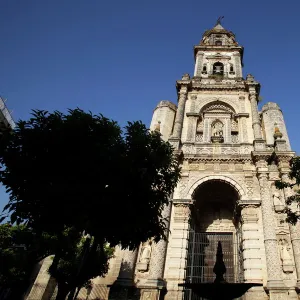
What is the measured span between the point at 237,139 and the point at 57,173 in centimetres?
1396

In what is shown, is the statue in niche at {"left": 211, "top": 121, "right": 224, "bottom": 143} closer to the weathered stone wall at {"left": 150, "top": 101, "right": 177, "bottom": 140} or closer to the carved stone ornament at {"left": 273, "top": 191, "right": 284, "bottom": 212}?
the weathered stone wall at {"left": 150, "top": 101, "right": 177, "bottom": 140}

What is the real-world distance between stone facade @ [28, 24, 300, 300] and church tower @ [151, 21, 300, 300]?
0.15 ft

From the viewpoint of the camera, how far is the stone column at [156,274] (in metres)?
12.3

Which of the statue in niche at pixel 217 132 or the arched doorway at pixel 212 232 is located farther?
the statue in niche at pixel 217 132

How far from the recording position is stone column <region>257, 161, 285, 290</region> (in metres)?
12.5

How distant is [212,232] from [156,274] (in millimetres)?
5102

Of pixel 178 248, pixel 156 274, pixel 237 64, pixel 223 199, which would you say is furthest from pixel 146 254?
pixel 237 64

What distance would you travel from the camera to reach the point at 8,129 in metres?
9.31

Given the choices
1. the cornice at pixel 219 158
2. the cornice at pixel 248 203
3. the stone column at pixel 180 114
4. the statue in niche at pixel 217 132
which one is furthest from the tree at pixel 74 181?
the statue in niche at pixel 217 132

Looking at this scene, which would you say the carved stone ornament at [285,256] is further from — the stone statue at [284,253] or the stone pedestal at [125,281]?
the stone pedestal at [125,281]

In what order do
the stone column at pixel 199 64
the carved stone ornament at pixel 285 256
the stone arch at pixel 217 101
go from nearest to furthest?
the carved stone ornament at pixel 285 256 → the stone arch at pixel 217 101 → the stone column at pixel 199 64

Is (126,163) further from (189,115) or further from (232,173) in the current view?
(189,115)

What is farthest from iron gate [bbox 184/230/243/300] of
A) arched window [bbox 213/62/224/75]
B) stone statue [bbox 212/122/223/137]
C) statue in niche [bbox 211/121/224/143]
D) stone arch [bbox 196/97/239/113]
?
arched window [bbox 213/62/224/75]

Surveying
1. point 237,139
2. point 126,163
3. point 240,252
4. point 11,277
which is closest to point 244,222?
point 240,252
